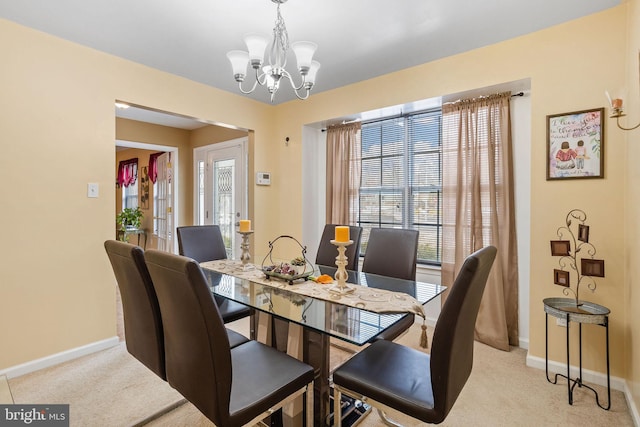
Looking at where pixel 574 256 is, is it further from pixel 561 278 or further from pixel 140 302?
pixel 140 302

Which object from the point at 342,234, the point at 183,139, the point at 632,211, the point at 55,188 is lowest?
the point at 342,234

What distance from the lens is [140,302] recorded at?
1.48m

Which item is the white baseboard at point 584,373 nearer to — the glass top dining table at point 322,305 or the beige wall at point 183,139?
the glass top dining table at point 322,305

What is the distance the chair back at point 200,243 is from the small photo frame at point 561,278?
101 inches

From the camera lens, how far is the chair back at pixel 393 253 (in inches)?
90.0

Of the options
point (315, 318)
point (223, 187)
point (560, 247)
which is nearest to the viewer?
point (315, 318)

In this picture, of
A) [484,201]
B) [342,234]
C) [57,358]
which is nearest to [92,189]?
[57,358]

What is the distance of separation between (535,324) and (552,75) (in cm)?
181

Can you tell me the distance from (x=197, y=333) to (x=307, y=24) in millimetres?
2092

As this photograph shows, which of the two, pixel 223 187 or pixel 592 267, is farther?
pixel 223 187

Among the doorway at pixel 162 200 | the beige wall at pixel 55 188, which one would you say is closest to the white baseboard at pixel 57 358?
the beige wall at pixel 55 188

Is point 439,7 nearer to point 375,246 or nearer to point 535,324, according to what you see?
point 375,246

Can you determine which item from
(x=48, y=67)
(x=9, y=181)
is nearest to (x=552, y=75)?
(x=48, y=67)

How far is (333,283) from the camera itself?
6.34ft
